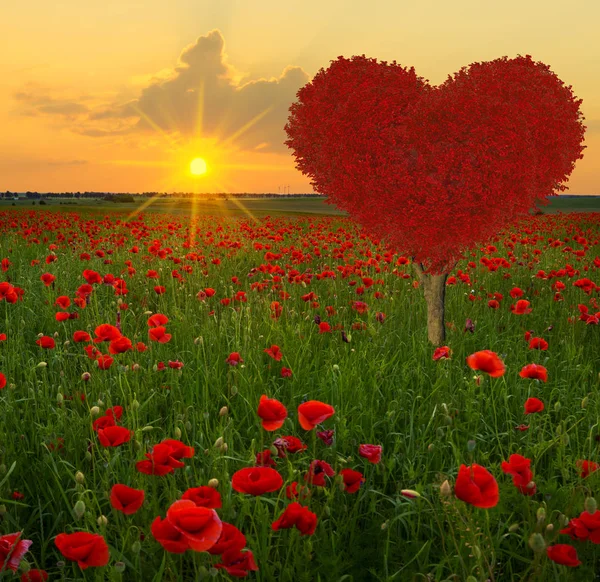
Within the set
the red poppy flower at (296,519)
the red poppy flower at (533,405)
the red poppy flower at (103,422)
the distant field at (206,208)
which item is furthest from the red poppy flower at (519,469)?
the distant field at (206,208)

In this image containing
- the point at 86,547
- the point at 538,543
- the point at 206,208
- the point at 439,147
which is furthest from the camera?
the point at 206,208

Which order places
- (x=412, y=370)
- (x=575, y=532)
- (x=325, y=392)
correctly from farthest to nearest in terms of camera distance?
1. (x=412, y=370)
2. (x=325, y=392)
3. (x=575, y=532)

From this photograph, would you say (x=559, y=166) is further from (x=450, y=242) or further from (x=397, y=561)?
(x=397, y=561)

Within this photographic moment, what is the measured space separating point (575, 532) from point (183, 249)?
9.67 m

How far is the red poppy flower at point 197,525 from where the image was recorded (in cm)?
122

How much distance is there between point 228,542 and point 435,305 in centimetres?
386

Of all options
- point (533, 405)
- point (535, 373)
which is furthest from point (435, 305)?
point (533, 405)

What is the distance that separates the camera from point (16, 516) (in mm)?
2346

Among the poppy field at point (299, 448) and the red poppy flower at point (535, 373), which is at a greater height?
the red poppy flower at point (535, 373)

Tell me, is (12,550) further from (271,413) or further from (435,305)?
(435,305)

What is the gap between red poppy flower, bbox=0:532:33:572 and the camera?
1511 mm

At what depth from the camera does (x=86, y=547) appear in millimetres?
1375

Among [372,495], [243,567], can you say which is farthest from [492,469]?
[243,567]

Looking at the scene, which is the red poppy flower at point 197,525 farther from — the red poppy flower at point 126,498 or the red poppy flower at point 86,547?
the red poppy flower at point 126,498
